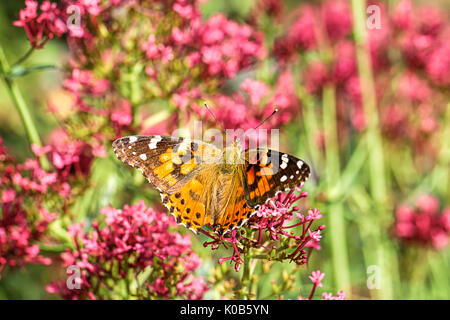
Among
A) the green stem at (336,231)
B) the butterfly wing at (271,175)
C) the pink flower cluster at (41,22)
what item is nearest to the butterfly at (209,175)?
the butterfly wing at (271,175)

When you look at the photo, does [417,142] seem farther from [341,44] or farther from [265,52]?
[265,52]

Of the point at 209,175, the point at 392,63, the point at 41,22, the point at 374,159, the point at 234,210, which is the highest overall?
the point at 392,63

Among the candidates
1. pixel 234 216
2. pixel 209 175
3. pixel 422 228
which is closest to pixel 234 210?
pixel 234 216

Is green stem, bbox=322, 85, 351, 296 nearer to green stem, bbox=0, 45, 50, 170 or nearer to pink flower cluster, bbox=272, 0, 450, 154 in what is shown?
pink flower cluster, bbox=272, 0, 450, 154

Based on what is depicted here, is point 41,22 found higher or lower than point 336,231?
higher

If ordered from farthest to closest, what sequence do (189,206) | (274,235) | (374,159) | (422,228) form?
(422,228)
(374,159)
(189,206)
(274,235)

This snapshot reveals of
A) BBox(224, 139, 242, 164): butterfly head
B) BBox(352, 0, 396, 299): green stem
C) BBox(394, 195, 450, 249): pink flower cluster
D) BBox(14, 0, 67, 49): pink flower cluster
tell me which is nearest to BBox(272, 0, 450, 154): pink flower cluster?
BBox(352, 0, 396, 299): green stem

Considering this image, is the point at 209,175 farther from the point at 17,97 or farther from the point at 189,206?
the point at 17,97
